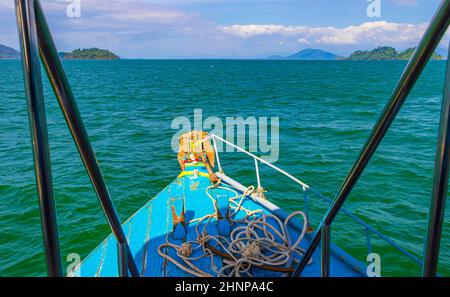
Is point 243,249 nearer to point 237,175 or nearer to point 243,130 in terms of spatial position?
point 237,175

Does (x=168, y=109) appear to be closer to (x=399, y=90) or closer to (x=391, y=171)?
(x=391, y=171)

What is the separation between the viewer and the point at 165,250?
11.6ft

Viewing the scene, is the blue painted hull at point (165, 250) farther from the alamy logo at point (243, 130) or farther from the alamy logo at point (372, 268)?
the alamy logo at point (243, 130)

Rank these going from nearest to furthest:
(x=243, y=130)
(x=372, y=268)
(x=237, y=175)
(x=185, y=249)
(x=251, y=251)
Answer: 1. (x=251, y=251)
2. (x=185, y=249)
3. (x=372, y=268)
4. (x=237, y=175)
5. (x=243, y=130)

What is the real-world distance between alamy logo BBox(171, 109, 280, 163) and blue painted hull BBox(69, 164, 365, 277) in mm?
7692

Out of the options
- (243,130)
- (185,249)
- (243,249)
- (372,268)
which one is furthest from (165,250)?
(243,130)

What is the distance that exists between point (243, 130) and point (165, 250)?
13398 mm

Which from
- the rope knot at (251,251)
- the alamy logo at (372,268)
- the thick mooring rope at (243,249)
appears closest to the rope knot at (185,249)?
the thick mooring rope at (243,249)

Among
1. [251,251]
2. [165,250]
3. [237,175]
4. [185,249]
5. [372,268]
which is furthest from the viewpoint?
[237,175]

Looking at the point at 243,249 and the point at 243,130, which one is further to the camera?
the point at 243,130

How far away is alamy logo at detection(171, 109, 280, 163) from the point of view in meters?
13.4

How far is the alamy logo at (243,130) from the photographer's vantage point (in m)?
13.4

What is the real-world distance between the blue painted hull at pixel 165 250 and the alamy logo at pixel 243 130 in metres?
7.69

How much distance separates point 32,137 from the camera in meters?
0.66
